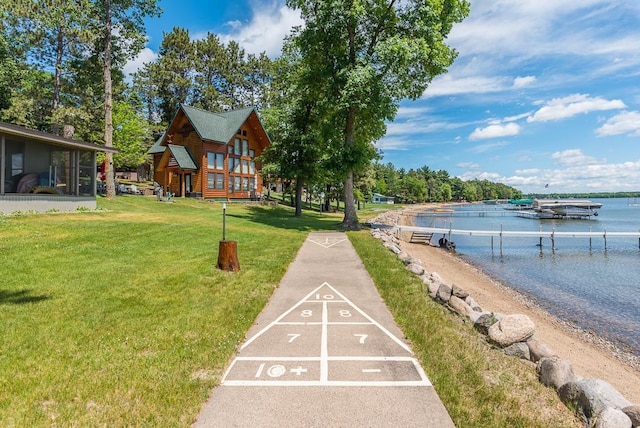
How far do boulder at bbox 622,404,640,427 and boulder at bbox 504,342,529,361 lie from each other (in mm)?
2007

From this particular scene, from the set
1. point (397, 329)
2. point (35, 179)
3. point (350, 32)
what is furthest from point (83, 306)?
point (350, 32)

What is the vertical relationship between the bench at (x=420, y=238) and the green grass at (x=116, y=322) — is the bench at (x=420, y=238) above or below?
below

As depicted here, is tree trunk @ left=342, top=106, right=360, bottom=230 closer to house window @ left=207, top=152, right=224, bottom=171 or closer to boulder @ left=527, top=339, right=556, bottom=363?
house window @ left=207, top=152, right=224, bottom=171

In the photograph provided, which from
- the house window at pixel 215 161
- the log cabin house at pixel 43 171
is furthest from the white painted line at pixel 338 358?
the house window at pixel 215 161

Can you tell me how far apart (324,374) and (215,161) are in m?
→ 39.1

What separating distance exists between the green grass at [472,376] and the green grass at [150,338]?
0.02 m

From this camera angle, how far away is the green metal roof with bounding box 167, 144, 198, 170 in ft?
128

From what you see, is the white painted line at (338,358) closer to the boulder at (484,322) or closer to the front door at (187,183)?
the boulder at (484,322)

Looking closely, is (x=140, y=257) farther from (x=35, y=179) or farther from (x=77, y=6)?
(x=77, y=6)

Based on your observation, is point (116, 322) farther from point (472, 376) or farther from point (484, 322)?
point (484, 322)

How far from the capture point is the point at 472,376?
550 cm

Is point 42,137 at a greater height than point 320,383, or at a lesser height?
greater

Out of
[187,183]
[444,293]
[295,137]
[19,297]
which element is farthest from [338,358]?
[187,183]

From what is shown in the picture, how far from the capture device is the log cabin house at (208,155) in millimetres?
40312
